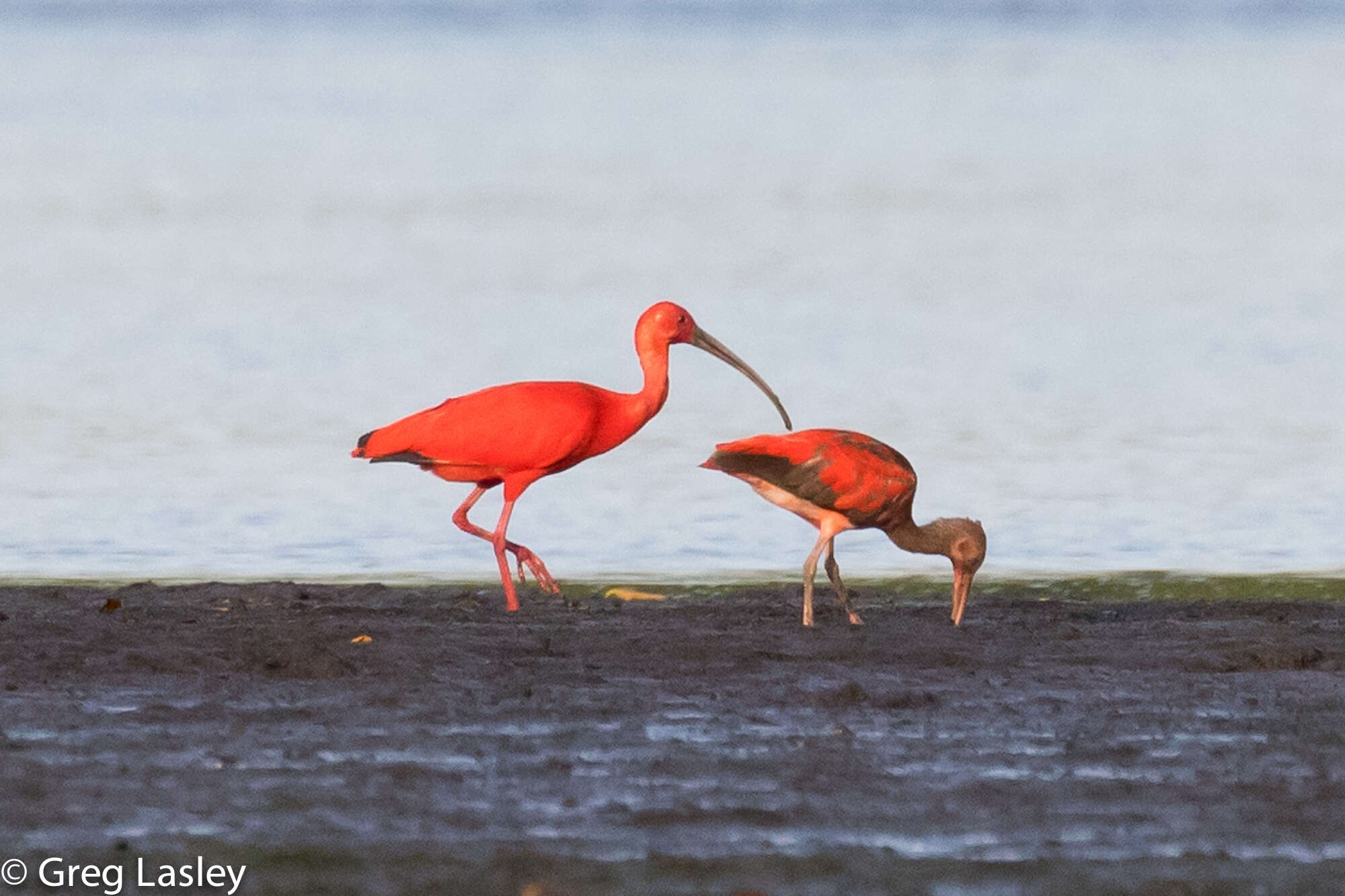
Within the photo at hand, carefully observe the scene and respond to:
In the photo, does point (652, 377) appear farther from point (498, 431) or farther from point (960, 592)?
point (960, 592)

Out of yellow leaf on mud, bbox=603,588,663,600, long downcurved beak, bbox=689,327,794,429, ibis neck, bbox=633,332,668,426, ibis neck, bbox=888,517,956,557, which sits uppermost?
long downcurved beak, bbox=689,327,794,429

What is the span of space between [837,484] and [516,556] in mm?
1916

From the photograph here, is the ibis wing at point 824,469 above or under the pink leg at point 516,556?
above

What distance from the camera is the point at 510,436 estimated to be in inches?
453

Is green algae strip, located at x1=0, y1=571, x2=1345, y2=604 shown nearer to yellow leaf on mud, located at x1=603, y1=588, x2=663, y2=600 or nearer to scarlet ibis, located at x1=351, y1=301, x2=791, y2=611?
yellow leaf on mud, located at x1=603, y1=588, x2=663, y2=600

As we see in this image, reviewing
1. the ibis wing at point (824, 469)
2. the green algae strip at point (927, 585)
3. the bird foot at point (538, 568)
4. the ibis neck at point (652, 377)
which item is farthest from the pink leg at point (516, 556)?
the ibis wing at point (824, 469)

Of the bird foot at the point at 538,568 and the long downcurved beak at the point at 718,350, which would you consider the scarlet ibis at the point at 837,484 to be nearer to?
the bird foot at the point at 538,568

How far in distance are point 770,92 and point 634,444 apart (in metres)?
33.9

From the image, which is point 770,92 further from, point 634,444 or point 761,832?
point 761,832

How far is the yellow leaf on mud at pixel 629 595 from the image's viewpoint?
37.5 ft

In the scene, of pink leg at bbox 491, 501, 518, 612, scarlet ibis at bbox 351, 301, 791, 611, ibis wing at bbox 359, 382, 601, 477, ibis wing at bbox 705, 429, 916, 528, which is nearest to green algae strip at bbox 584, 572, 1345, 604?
pink leg at bbox 491, 501, 518, 612

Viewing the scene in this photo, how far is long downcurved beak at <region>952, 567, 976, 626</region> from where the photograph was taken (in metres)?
10.4

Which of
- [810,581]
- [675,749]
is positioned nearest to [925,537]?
[810,581]

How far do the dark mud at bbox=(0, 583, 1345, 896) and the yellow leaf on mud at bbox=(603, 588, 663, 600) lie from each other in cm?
81
